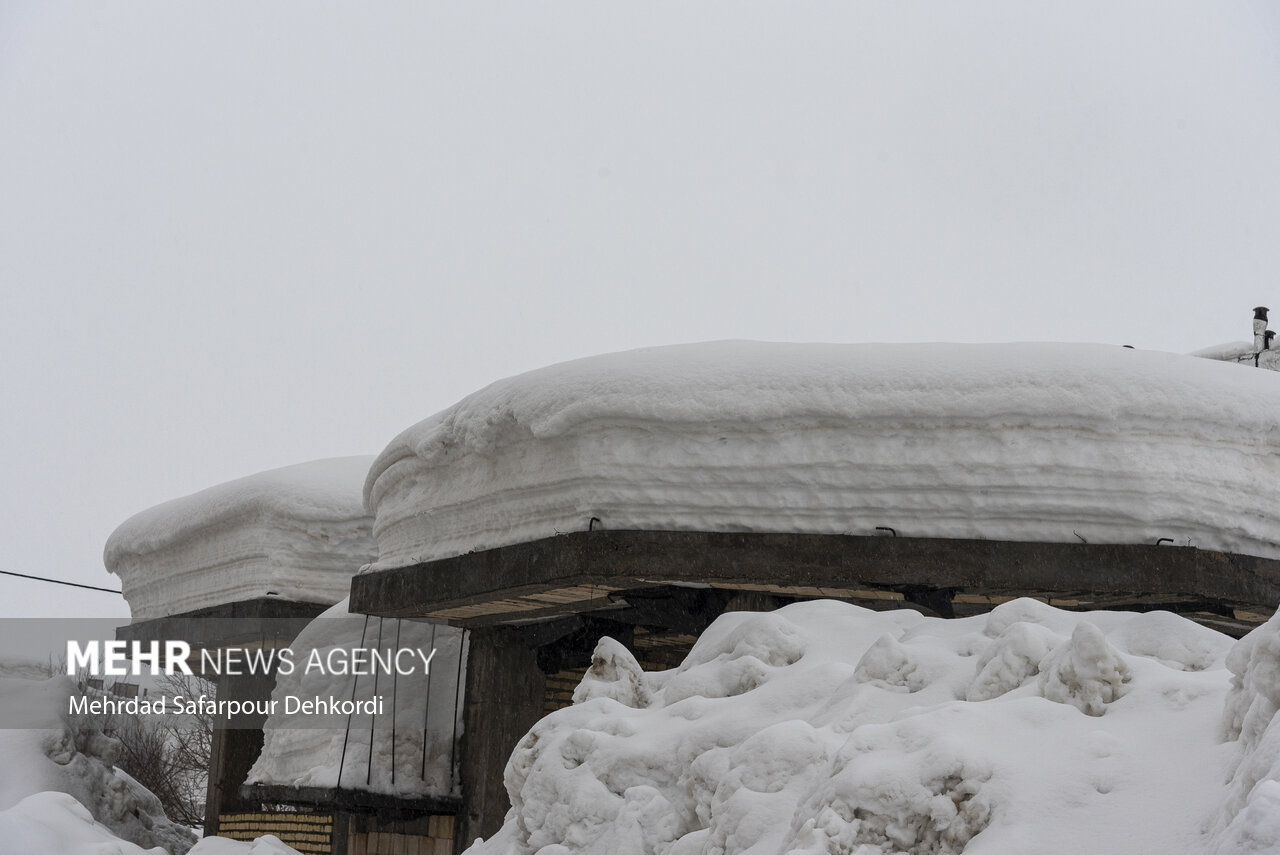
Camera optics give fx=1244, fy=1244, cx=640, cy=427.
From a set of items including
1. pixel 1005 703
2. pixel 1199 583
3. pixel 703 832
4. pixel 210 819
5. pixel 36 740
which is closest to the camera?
pixel 1005 703

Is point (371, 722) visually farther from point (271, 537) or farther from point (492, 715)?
point (271, 537)

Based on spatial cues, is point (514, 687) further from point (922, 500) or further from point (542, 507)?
point (922, 500)

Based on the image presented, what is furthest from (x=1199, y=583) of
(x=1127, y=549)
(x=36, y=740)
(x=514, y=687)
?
(x=36, y=740)

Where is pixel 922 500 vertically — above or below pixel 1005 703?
above

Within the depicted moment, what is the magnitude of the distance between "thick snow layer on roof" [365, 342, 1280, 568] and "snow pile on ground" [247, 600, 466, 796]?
2.55 metres

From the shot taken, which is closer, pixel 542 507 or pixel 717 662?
pixel 717 662

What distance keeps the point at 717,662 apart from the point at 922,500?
1.83m

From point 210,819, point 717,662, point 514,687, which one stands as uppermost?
point 717,662

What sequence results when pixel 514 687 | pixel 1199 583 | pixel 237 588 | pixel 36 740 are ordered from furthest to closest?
pixel 36 740 < pixel 237 588 < pixel 514 687 < pixel 1199 583

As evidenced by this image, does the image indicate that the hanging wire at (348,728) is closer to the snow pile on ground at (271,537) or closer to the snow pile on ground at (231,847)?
the snow pile on ground at (231,847)

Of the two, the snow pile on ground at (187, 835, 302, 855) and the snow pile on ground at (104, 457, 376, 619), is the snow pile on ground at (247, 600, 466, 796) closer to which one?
the snow pile on ground at (187, 835, 302, 855)

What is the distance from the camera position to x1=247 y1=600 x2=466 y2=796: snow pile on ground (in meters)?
7.47

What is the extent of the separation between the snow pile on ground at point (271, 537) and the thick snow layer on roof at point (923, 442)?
13.9ft

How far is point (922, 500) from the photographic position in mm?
5492
